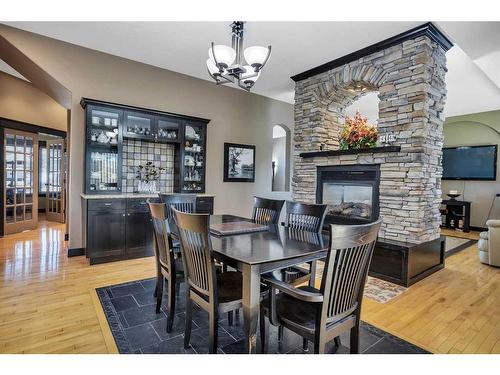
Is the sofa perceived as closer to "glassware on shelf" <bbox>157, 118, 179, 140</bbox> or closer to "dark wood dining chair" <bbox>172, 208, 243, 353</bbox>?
"dark wood dining chair" <bbox>172, 208, 243, 353</bbox>

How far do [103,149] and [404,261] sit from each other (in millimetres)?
4323

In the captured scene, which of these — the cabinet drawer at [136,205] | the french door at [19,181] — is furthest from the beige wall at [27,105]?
the cabinet drawer at [136,205]

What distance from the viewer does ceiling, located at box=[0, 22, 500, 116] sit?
3.33 metres

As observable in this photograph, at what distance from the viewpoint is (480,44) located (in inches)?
138

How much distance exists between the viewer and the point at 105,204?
387cm

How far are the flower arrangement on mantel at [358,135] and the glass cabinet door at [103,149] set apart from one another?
3416 mm

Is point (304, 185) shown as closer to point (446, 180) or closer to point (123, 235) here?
point (123, 235)

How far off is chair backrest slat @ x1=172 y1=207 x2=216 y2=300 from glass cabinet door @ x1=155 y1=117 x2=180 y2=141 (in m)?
3.05

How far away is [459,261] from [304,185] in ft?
8.64

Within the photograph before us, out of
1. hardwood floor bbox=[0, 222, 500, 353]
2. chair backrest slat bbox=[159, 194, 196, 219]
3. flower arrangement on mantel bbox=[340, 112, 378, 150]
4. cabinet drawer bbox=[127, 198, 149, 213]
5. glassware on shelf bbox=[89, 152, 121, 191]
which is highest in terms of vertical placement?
flower arrangement on mantel bbox=[340, 112, 378, 150]

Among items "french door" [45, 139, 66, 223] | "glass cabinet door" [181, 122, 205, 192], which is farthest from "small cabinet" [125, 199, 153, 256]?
"french door" [45, 139, 66, 223]

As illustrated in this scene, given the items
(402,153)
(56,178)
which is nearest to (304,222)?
(402,153)

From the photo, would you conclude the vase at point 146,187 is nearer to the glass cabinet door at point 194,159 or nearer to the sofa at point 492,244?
the glass cabinet door at point 194,159
